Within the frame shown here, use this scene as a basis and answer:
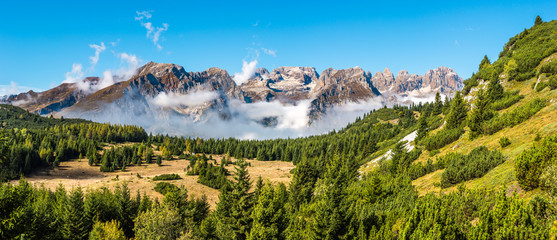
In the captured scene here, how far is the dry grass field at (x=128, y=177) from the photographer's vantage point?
8562 centimetres

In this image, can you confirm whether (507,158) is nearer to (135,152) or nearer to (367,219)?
(367,219)

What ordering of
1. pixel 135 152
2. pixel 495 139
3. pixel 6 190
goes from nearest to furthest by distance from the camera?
pixel 6 190 → pixel 495 139 → pixel 135 152

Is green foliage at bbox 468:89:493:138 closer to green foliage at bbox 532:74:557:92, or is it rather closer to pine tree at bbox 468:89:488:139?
pine tree at bbox 468:89:488:139

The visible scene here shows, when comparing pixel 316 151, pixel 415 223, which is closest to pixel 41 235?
pixel 415 223

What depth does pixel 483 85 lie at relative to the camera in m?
64.4

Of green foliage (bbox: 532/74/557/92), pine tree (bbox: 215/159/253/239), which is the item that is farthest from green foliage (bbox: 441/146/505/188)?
pine tree (bbox: 215/159/253/239)

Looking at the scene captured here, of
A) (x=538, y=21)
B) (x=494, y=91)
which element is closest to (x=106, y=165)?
(x=494, y=91)

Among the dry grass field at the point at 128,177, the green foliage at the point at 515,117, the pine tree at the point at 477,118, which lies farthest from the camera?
the dry grass field at the point at 128,177

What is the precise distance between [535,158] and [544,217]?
249 inches

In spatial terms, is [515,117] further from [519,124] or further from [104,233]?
[104,233]

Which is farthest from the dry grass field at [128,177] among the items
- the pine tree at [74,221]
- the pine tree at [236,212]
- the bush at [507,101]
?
the bush at [507,101]

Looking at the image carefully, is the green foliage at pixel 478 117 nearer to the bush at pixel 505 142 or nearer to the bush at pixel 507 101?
the bush at pixel 507 101

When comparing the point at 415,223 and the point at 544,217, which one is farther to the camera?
the point at 415,223

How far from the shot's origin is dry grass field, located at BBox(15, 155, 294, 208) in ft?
281
